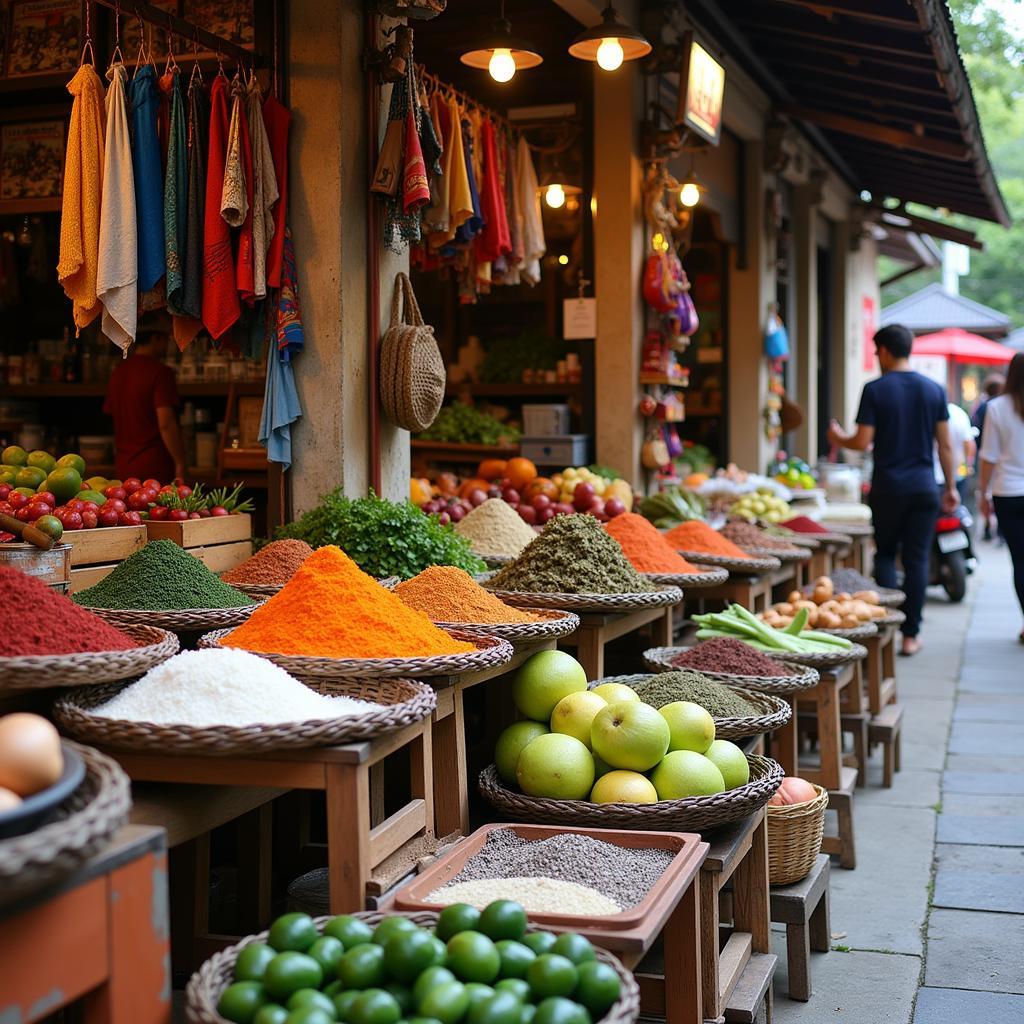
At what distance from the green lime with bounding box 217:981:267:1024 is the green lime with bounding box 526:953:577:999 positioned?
400 millimetres

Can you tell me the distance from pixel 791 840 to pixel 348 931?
180 centimetres

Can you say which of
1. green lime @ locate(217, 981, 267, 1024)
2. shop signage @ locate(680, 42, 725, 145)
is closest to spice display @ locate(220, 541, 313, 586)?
green lime @ locate(217, 981, 267, 1024)

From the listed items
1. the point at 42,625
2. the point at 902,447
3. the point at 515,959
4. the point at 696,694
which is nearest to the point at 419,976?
the point at 515,959

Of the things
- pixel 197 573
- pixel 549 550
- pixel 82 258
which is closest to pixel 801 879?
pixel 549 550

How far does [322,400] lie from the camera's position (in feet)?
15.8

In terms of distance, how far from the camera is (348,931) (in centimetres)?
203

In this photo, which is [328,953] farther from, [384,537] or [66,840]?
[384,537]

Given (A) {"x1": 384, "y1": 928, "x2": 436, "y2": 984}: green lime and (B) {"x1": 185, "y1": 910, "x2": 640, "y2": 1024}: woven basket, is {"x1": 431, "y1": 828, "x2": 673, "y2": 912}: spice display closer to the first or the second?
(B) {"x1": 185, "y1": 910, "x2": 640, "y2": 1024}: woven basket

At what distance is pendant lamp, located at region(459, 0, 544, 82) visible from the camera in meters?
6.03

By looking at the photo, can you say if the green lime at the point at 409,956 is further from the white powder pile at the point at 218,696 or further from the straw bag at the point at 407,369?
the straw bag at the point at 407,369

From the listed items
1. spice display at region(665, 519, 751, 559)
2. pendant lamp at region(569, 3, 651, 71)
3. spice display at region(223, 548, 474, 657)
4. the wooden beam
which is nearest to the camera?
spice display at region(223, 548, 474, 657)

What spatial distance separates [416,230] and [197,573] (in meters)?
1.96

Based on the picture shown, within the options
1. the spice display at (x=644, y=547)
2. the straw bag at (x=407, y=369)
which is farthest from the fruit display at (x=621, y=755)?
the straw bag at (x=407, y=369)

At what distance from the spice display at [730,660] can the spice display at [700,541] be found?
4.46 feet
